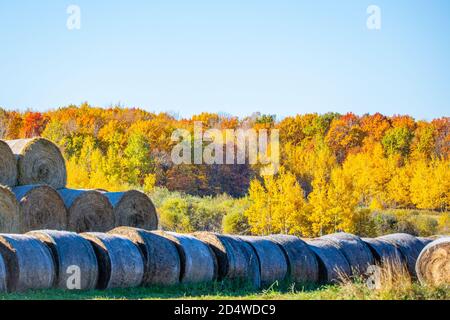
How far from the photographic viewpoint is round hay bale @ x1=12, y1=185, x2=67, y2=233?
20656 mm

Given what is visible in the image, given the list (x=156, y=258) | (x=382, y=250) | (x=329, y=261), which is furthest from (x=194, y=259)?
(x=382, y=250)

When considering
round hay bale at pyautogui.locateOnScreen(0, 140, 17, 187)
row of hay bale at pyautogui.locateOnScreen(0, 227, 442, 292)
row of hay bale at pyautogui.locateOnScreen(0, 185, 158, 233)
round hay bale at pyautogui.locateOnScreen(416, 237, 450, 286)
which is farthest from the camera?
round hay bale at pyautogui.locateOnScreen(0, 140, 17, 187)

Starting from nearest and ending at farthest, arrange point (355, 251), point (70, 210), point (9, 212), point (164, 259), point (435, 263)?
point (164, 259)
point (435, 263)
point (9, 212)
point (355, 251)
point (70, 210)

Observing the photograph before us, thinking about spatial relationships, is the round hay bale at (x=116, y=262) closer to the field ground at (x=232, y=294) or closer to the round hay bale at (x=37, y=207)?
the field ground at (x=232, y=294)

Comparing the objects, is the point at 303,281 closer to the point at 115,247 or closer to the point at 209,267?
the point at 209,267

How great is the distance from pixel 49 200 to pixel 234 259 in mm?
6213

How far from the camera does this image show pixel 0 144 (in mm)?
21484

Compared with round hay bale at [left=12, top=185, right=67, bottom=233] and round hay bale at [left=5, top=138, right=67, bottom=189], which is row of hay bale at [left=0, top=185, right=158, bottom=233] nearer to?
round hay bale at [left=12, top=185, right=67, bottom=233]

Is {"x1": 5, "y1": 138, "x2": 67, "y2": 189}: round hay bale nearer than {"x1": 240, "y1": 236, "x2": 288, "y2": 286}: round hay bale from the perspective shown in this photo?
No

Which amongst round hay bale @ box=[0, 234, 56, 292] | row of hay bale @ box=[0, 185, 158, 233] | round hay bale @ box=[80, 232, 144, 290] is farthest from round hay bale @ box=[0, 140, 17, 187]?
round hay bale @ box=[0, 234, 56, 292]

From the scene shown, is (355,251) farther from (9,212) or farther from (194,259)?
(9,212)

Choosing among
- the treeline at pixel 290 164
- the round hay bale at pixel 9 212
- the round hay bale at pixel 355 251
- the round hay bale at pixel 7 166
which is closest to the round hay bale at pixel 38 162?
the round hay bale at pixel 7 166

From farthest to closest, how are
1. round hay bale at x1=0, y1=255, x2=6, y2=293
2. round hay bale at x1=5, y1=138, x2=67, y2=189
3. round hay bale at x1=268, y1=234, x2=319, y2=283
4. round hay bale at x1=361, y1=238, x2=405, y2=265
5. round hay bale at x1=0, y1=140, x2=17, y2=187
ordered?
1. round hay bale at x1=5, y1=138, x2=67, y2=189
2. round hay bale at x1=361, y1=238, x2=405, y2=265
3. round hay bale at x1=0, y1=140, x2=17, y2=187
4. round hay bale at x1=268, y1=234, x2=319, y2=283
5. round hay bale at x1=0, y1=255, x2=6, y2=293

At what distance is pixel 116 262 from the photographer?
51.4 ft
